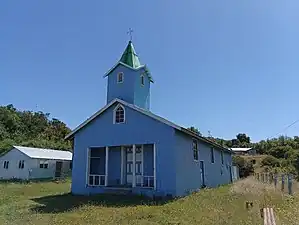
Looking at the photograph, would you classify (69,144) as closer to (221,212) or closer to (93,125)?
(93,125)

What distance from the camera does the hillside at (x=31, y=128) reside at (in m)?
58.8

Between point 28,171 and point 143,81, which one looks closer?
point 143,81

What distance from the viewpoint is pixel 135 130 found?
19.2 m

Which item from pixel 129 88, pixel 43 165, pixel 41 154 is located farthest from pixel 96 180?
pixel 41 154

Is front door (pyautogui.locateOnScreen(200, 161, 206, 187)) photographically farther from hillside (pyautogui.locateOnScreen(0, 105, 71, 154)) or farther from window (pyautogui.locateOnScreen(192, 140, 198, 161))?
hillside (pyautogui.locateOnScreen(0, 105, 71, 154))

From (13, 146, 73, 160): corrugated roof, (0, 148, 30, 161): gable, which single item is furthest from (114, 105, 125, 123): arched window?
(0, 148, 30, 161): gable

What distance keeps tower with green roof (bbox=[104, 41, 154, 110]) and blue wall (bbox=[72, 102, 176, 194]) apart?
203 centimetres

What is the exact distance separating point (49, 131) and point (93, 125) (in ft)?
162

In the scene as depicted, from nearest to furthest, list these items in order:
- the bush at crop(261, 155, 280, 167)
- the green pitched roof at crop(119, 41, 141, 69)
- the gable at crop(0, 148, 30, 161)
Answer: the green pitched roof at crop(119, 41, 141, 69) < the gable at crop(0, 148, 30, 161) < the bush at crop(261, 155, 280, 167)

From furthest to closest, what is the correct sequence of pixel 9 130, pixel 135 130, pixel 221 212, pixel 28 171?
pixel 9 130 < pixel 28 171 < pixel 135 130 < pixel 221 212

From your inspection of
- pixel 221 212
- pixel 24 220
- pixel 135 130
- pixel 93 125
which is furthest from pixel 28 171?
pixel 221 212

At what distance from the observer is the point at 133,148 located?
19.3 meters

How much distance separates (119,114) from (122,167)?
12.1 ft

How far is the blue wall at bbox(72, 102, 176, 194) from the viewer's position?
1772 centimetres
